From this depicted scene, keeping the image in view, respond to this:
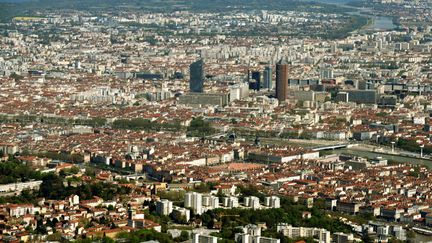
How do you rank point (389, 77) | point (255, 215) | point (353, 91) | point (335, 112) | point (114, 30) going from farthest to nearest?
point (114, 30)
point (389, 77)
point (353, 91)
point (335, 112)
point (255, 215)

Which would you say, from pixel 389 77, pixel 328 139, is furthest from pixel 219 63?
pixel 328 139

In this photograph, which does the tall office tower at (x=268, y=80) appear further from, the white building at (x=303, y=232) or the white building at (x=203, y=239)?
the white building at (x=203, y=239)

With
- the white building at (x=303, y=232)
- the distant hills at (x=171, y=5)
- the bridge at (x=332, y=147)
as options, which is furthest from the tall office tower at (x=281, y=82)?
the distant hills at (x=171, y=5)

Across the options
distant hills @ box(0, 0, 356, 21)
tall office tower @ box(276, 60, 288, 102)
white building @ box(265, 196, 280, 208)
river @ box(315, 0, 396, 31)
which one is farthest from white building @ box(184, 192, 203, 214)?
distant hills @ box(0, 0, 356, 21)

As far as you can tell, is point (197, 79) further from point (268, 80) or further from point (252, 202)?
point (252, 202)

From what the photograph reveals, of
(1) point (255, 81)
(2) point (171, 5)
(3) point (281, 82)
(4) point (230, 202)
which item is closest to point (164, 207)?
(4) point (230, 202)

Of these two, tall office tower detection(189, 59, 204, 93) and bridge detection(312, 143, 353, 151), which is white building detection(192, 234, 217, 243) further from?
tall office tower detection(189, 59, 204, 93)

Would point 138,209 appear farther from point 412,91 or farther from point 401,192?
point 412,91
